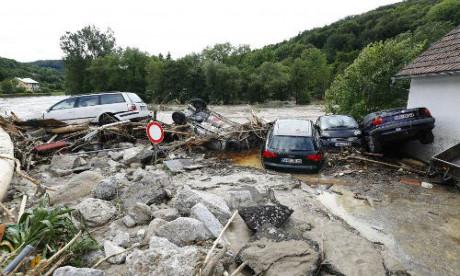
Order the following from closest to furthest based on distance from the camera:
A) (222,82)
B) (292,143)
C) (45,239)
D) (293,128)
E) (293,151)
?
(45,239) < (293,151) < (292,143) < (293,128) < (222,82)

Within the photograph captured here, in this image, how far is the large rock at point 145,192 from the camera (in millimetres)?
5621

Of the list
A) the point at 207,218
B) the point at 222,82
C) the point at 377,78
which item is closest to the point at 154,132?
the point at 207,218

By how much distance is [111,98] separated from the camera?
13719mm

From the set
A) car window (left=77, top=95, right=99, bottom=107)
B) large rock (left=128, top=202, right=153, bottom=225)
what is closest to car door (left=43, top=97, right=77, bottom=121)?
car window (left=77, top=95, right=99, bottom=107)

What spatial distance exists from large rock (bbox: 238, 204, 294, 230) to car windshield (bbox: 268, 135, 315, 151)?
3.79 meters

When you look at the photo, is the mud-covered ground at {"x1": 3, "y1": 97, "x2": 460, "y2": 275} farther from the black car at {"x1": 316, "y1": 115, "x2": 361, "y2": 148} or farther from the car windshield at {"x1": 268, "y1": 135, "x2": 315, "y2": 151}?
the black car at {"x1": 316, "y1": 115, "x2": 361, "y2": 148}

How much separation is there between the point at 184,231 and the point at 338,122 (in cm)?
938

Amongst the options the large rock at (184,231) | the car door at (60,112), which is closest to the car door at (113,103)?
the car door at (60,112)

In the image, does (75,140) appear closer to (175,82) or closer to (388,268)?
(388,268)

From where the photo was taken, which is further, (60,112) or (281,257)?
(60,112)

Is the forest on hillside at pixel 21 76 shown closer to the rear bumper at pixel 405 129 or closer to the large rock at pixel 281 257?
the rear bumper at pixel 405 129

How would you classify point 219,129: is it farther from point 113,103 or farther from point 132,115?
point 113,103

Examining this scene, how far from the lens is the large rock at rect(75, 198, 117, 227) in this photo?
190 inches

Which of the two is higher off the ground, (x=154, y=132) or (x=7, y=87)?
(x=154, y=132)
